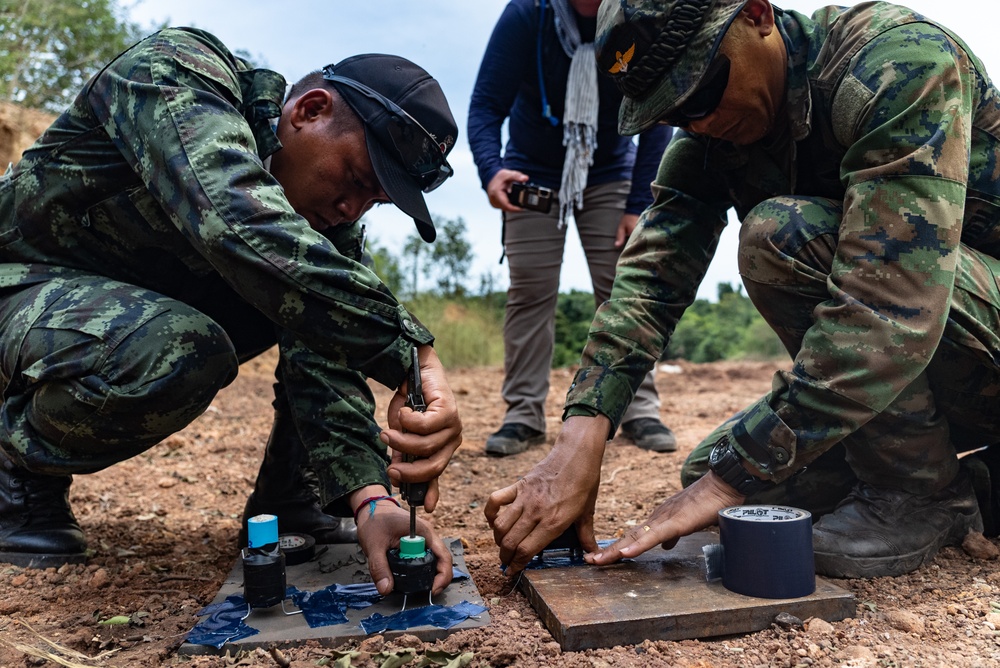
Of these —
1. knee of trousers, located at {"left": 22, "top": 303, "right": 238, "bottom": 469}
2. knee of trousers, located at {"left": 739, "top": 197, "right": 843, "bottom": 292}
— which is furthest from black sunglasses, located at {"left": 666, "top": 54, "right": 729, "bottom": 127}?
knee of trousers, located at {"left": 22, "top": 303, "right": 238, "bottom": 469}

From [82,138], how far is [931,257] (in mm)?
1980

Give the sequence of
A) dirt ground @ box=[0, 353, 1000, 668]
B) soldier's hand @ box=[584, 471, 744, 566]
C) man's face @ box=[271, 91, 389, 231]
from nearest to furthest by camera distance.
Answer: dirt ground @ box=[0, 353, 1000, 668], soldier's hand @ box=[584, 471, 744, 566], man's face @ box=[271, 91, 389, 231]

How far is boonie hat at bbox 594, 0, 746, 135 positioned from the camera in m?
1.77

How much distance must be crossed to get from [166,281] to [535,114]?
210cm

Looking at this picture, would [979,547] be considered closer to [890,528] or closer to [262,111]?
[890,528]

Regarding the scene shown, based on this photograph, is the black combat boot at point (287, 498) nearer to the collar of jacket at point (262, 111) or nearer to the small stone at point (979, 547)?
the collar of jacket at point (262, 111)

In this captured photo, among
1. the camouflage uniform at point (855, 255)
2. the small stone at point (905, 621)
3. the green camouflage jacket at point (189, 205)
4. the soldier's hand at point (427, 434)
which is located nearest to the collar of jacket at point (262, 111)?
the green camouflage jacket at point (189, 205)

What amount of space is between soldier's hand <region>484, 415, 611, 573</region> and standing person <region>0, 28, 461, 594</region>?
16cm

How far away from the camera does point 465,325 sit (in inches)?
330

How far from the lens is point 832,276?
1.70 metres

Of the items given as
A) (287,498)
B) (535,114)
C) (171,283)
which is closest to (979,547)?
(287,498)

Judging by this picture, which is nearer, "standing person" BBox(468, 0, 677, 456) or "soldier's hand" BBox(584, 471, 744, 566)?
"soldier's hand" BBox(584, 471, 744, 566)

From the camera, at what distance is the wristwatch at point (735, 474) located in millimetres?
1740

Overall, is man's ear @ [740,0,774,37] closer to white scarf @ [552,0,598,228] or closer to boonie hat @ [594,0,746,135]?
boonie hat @ [594,0,746,135]
